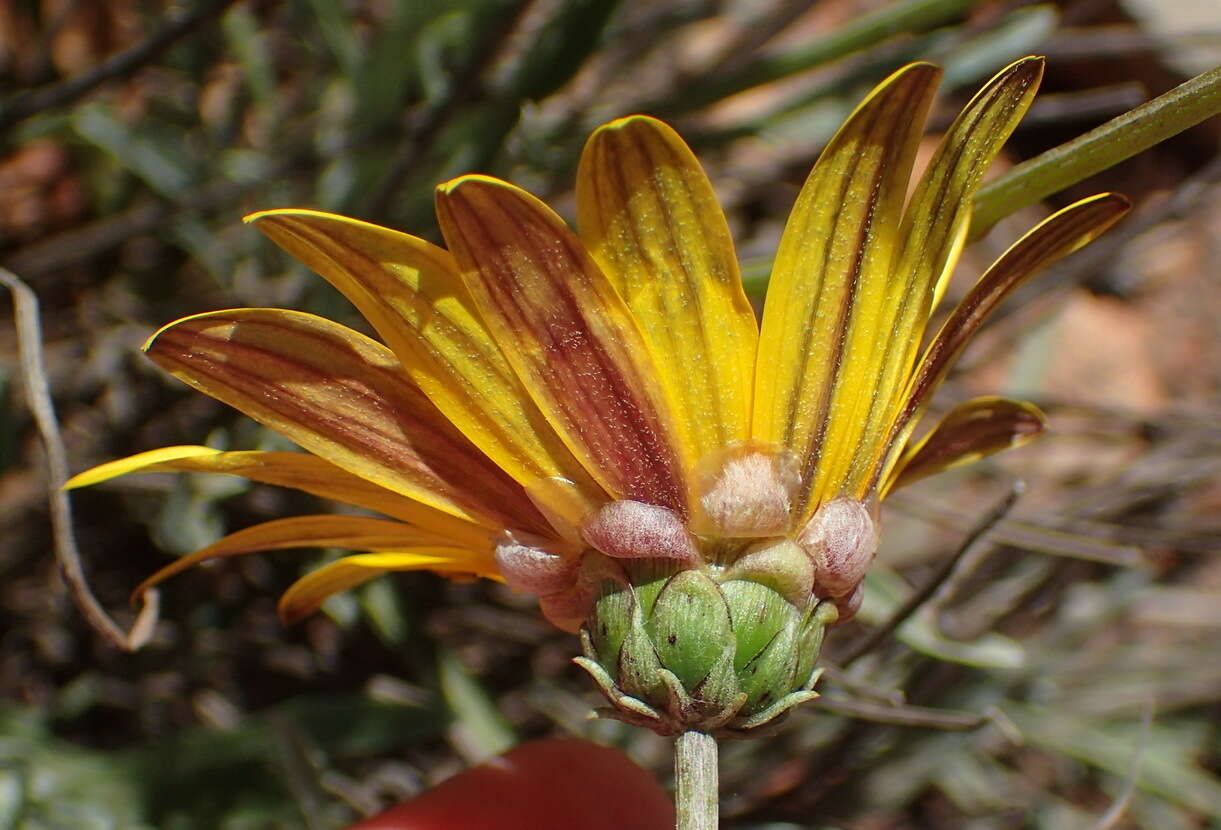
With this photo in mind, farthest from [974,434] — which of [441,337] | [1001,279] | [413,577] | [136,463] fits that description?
[413,577]

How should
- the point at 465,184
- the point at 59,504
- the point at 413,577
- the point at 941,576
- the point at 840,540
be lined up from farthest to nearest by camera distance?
the point at 413,577
the point at 941,576
the point at 59,504
the point at 840,540
the point at 465,184

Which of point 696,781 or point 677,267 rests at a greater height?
point 677,267

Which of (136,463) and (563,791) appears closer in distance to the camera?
(136,463)

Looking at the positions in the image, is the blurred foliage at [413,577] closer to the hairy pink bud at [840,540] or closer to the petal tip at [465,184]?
the hairy pink bud at [840,540]

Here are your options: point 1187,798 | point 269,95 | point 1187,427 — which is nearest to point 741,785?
point 1187,798

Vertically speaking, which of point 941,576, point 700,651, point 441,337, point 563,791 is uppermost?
point 441,337

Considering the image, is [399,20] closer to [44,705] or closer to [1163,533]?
[44,705]

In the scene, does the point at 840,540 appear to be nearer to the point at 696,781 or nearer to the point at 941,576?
the point at 696,781
